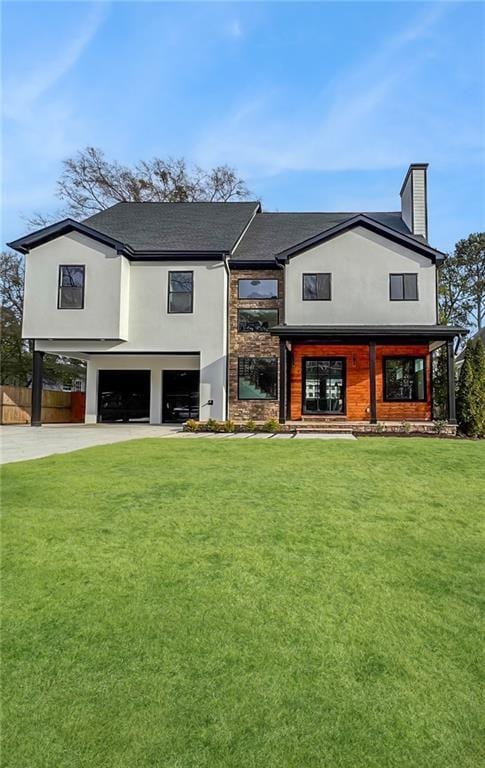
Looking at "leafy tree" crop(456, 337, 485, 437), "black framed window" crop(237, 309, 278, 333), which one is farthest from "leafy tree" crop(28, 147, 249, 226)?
"leafy tree" crop(456, 337, 485, 437)

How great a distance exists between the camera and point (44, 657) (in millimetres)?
2678

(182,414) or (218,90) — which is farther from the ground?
(218,90)

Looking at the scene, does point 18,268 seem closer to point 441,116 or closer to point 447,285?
point 441,116

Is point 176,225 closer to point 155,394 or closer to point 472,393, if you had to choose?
point 155,394

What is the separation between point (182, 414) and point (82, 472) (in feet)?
40.3

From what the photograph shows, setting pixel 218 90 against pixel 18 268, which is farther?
pixel 18 268

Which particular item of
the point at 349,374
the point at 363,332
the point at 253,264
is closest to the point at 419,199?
the point at 253,264

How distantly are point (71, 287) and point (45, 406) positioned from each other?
6.55 m

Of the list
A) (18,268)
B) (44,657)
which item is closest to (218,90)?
(44,657)

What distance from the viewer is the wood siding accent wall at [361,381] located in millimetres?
16281

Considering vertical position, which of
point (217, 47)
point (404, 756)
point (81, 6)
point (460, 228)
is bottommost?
point (404, 756)

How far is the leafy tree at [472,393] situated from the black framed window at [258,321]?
255 inches

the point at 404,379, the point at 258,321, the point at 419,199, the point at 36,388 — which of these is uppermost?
the point at 419,199

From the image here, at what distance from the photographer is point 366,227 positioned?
16406mm
